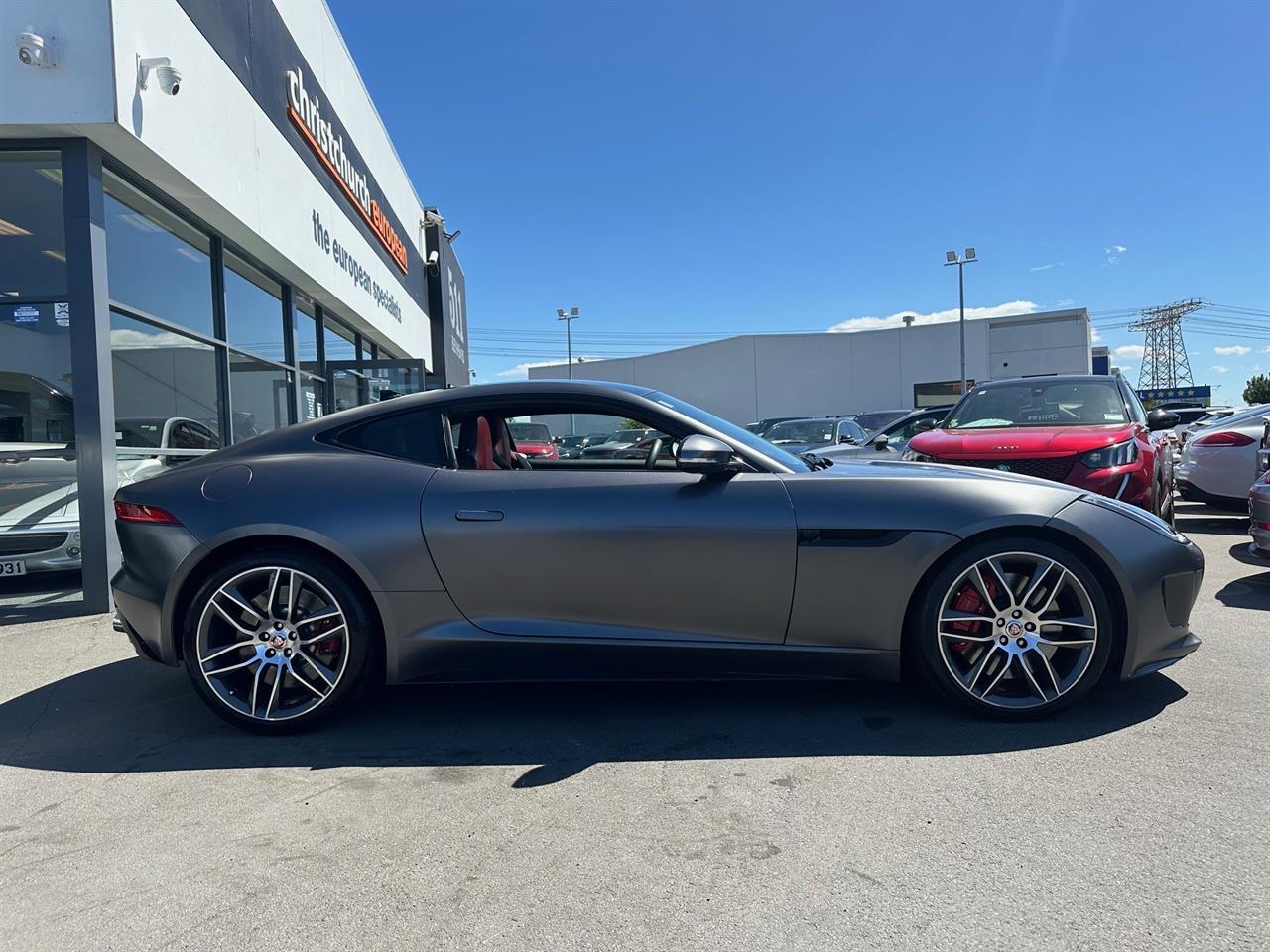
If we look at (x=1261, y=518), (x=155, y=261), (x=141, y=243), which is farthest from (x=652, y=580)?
(x=155, y=261)

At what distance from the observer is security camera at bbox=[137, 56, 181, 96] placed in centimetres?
568

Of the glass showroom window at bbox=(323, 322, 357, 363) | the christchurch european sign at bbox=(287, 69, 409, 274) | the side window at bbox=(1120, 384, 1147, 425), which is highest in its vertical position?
the christchurch european sign at bbox=(287, 69, 409, 274)

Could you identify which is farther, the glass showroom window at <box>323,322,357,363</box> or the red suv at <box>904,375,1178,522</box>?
the glass showroom window at <box>323,322,357,363</box>

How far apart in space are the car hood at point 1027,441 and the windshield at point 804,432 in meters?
5.53

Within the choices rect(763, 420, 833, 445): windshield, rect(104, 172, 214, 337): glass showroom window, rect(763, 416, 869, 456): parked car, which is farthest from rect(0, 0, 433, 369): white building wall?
rect(763, 420, 833, 445): windshield

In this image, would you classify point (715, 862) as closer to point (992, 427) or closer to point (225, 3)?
point (992, 427)

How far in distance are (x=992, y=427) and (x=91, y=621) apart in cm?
709

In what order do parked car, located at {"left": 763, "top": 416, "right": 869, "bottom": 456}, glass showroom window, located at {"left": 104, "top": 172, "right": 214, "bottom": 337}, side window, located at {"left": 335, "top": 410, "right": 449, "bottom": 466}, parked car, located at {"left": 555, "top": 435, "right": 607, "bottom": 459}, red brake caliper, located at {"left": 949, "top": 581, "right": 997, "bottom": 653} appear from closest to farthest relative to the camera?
1. red brake caliper, located at {"left": 949, "top": 581, "right": 997, "bottom": 653}
2. side window, located at {"left": 335, "top": 410, "right": 449, "bottom": 466}
3. parked car, located at {"left": 555, "top": 435, "right": 607, "bottom": 459}
4. glass showroom window, located at {"left": 104, "top": 172, "right": 214, "bottom": 337}
5. parked car, located at {"left": 763, "top": 416, "right": 869, "bottom": 456}

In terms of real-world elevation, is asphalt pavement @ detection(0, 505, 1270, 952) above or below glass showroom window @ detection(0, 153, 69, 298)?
below

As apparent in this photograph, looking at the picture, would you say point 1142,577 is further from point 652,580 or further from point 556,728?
point 556,728

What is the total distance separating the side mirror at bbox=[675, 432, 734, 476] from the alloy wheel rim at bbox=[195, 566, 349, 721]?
150 cm

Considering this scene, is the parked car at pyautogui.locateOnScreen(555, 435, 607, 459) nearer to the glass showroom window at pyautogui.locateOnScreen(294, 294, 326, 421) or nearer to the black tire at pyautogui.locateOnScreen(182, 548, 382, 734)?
the black tire at pyautogui.locateOnScreen(182, 548, 382, 734)

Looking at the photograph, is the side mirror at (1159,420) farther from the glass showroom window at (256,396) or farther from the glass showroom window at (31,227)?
the glass showroom window at (31,227)

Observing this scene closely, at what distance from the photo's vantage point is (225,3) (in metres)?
7.19
